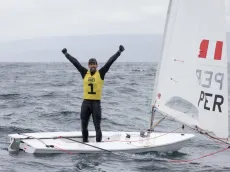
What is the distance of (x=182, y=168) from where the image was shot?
8.27 m

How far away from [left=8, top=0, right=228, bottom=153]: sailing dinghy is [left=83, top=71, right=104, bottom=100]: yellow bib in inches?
35.0

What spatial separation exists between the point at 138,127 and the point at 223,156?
3.50 metres

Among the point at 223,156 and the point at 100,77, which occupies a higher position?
the point at 100,77

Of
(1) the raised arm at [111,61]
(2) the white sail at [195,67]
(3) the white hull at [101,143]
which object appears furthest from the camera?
(1) the raised arm at [111,61]

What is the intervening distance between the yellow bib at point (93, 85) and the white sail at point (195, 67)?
1058 millimetres

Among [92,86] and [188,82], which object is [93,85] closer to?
[92,86]

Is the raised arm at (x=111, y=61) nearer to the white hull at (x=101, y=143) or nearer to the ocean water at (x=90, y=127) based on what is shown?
the white hull at (x=101, y=143)

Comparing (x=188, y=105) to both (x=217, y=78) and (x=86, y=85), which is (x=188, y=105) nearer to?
(x=217, y=78)

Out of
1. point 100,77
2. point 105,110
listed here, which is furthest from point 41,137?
point 105,110

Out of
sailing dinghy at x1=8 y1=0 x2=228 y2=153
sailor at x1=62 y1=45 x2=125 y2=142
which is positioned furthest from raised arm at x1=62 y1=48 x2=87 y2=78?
sailing dinghy at x1=8 y1=0 x2=228 y2=153

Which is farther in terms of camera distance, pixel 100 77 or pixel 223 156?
pixel 223 156

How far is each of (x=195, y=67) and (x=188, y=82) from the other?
310 millimetres

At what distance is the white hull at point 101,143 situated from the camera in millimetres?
8695

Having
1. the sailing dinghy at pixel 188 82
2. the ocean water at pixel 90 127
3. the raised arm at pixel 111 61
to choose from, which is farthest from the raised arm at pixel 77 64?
the ocean water at pixel 90 127
